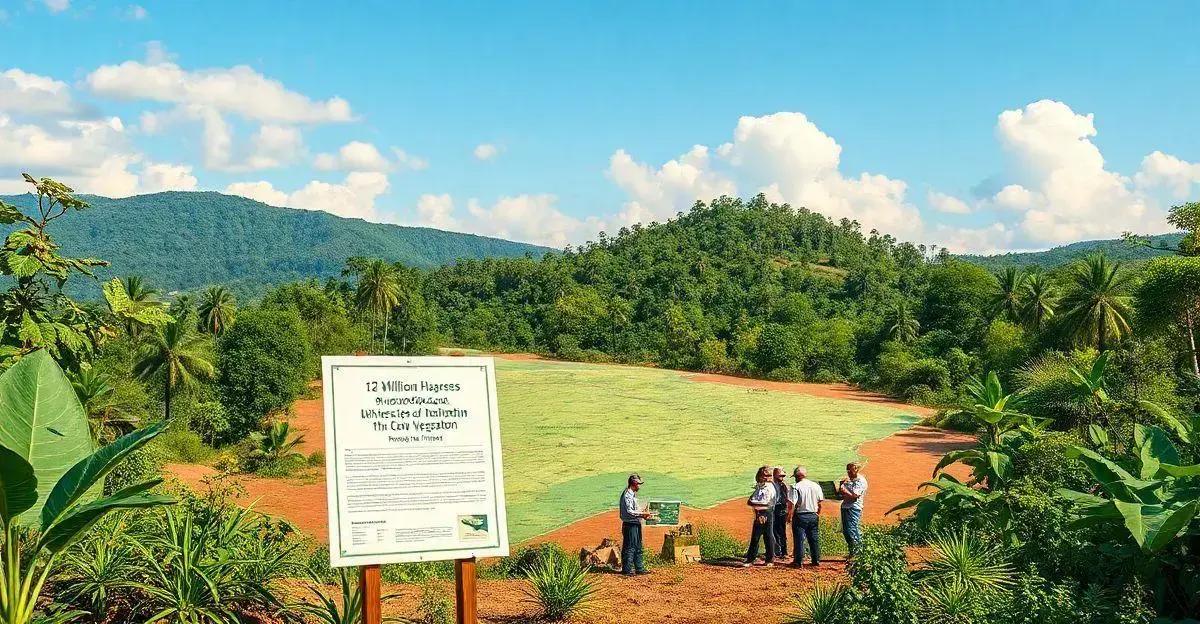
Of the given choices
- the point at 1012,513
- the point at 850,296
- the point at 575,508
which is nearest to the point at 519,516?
the point at 575,508

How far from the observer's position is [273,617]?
5.52 metres

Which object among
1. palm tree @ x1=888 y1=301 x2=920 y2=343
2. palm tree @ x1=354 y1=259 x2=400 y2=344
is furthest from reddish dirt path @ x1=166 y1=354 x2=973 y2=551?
palm tree @ x1=888 y1=301 x2=920 y2=343

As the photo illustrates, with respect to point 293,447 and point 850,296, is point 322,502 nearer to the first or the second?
point 293,447

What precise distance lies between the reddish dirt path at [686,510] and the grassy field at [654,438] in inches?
36.2

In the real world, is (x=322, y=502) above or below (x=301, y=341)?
below

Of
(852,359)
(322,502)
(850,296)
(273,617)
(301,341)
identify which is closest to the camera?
(273,617)

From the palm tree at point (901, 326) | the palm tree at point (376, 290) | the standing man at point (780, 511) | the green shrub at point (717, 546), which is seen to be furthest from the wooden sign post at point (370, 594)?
the palm tree at point (901, 326)

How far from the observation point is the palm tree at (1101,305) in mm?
30438

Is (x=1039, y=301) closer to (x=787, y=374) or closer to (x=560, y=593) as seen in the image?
(x=787, y=374)

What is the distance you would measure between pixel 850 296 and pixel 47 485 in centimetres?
7160

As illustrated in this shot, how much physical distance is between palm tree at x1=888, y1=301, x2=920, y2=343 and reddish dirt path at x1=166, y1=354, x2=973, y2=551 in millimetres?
11816

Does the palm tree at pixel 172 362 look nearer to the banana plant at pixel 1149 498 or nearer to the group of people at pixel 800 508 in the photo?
the group of people at pixel 800 508

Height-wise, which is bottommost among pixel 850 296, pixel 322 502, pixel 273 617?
pixel 322 502

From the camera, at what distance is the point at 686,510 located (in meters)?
19.3
